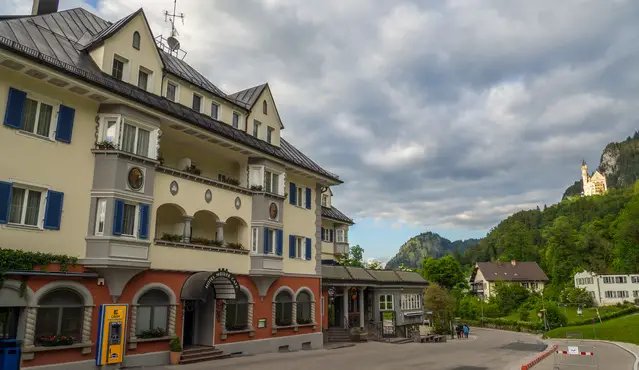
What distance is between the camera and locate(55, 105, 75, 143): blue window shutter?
18.3 meters

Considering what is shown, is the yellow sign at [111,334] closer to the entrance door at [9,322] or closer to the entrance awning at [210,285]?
the entrance door at [9,322]

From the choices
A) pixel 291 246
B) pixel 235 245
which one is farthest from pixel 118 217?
pixel 291 246

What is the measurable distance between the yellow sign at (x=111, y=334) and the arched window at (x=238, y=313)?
23.1 ft

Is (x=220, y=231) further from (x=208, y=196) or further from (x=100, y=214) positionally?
(x=100, y=214)

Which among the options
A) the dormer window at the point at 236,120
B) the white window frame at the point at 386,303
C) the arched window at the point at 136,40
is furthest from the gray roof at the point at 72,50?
the white window frame at the point at 386,303

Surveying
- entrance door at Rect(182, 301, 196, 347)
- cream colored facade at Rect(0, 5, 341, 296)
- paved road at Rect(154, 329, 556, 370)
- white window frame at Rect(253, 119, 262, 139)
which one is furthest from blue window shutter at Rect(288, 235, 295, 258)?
entrance door at Rect(182, 301, 196, 347)

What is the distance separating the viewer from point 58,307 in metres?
17.6

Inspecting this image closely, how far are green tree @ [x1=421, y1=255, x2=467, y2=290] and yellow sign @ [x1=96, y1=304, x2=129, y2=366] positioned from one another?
72.3 metres

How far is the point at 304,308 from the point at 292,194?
25.7 ft

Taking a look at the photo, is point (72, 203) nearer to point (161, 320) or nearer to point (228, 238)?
point (161, 320)

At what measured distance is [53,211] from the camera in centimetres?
1766

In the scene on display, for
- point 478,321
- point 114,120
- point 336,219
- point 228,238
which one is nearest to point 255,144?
point 228,238

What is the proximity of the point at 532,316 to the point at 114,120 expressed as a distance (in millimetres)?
74632

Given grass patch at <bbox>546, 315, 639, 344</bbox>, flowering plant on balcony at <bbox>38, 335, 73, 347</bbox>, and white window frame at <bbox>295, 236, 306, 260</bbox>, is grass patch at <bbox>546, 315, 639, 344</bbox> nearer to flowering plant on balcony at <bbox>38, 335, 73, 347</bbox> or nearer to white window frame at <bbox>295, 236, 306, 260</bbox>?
white window frame at <bbox>295, 236, 306, 260</bbox>
